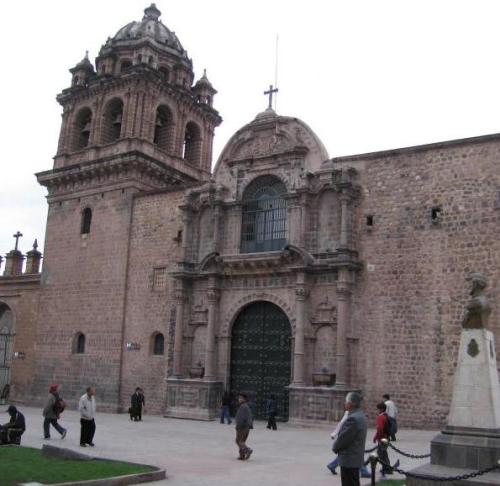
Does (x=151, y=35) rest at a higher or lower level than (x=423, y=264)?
higher

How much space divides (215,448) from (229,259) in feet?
31.5

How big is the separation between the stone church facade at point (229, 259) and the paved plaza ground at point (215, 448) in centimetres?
213

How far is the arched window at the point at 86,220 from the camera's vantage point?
2877 cm

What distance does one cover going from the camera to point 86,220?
1142 inches

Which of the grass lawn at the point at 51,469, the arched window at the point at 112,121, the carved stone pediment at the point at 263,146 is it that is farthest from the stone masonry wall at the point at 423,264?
the arched window at the point at 112,121

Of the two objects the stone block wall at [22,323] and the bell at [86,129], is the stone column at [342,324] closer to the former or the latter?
the stone block wall at [22,323]

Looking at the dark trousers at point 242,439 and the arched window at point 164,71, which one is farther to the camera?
the arched window at point 164,71

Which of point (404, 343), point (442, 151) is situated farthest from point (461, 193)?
point (404, 343)

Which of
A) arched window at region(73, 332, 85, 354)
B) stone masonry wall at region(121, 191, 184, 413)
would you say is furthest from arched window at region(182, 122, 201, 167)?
arched window at region(73, 332, 85, 354)

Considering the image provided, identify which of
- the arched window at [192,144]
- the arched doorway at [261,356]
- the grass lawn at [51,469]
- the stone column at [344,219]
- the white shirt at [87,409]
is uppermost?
the arched window at [192,144]

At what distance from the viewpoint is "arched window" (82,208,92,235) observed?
28766 millimetres

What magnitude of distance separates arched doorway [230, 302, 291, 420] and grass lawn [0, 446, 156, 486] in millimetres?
11156

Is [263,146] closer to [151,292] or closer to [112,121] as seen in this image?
[151,292]

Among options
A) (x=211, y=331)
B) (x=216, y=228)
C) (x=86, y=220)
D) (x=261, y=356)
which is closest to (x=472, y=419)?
(x=261, y=356)
